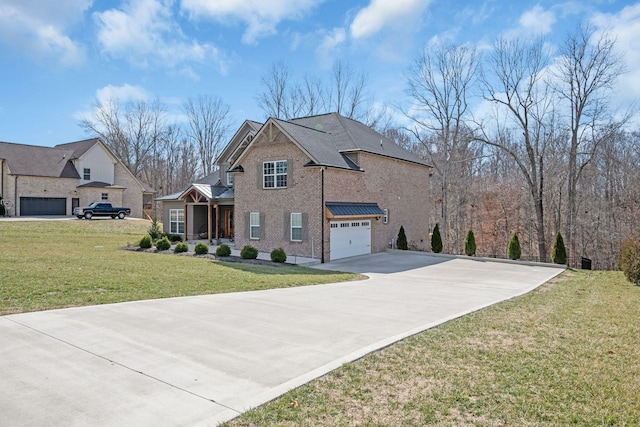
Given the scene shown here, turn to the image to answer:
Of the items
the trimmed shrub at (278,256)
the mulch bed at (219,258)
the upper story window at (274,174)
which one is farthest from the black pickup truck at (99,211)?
the trimmed shrub at (278,256)

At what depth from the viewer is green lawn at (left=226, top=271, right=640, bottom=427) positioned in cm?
409

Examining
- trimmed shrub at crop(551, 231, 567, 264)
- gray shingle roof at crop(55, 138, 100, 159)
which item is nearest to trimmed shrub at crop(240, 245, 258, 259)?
trimmed shrub at crop(551, 231, 567, 264)

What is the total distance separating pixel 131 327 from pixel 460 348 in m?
5.44

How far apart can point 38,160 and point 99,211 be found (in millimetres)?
9171

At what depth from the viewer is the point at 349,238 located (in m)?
22.2

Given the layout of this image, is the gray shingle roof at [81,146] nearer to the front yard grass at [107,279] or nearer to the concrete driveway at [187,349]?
the front yard grass at [107,279]

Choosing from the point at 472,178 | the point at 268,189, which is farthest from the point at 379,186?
the point at 472,178

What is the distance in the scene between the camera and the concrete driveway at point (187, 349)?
4254 millimetres

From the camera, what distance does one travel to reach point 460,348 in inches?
248

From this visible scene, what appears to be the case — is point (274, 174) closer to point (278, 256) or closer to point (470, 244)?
point (278, 256)

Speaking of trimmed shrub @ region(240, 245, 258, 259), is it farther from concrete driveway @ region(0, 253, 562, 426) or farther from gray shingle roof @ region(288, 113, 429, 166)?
concrete driveway @ region(0, 253, 562, 426)

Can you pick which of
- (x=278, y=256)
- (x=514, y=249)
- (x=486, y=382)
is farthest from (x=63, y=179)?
→ (x=486, y=382)

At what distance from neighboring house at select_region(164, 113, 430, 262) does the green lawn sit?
13.4m

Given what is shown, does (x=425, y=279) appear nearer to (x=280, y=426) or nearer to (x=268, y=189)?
(x=268, y=189)
